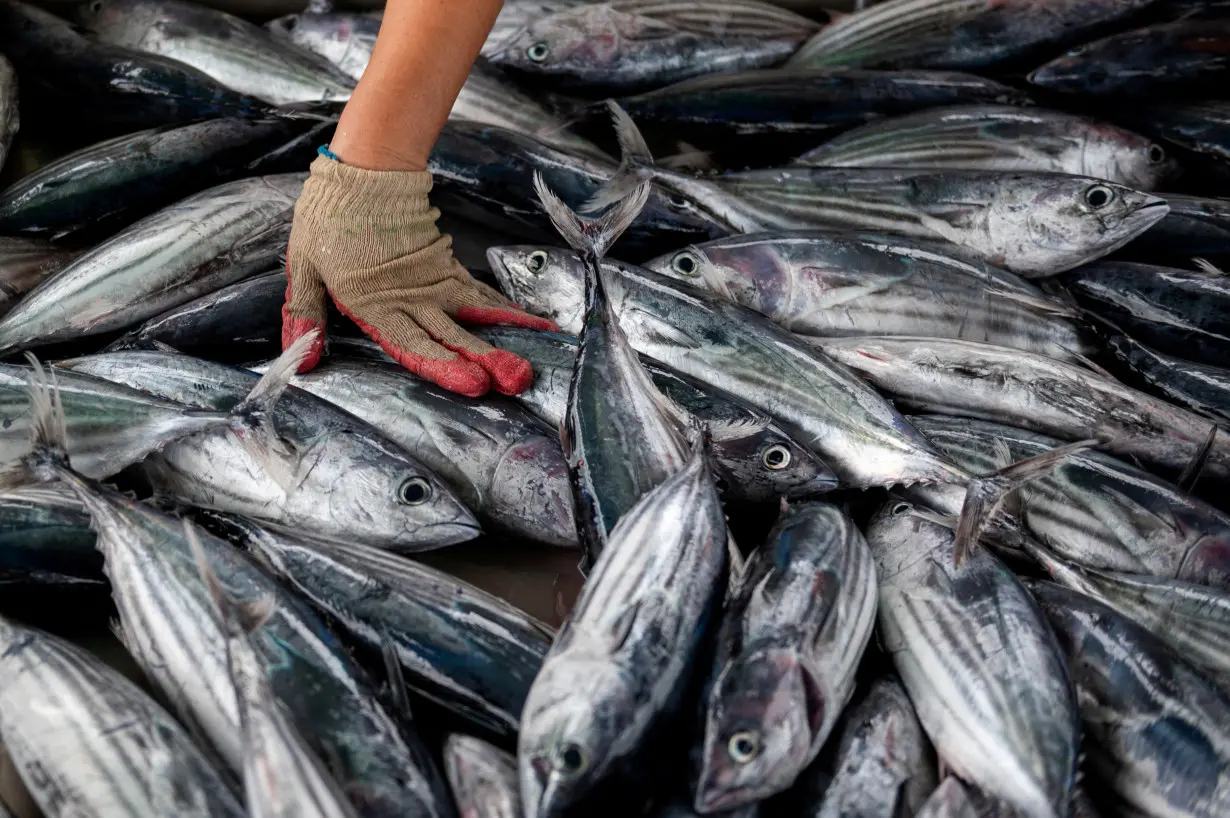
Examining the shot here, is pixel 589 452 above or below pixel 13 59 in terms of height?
above

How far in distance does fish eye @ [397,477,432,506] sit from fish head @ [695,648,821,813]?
804mm

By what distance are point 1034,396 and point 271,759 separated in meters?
1.84

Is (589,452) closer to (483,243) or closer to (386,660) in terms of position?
(386,660)

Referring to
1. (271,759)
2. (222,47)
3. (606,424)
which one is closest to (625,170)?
(606,424)

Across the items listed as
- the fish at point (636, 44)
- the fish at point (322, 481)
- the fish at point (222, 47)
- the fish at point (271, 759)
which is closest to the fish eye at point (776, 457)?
the fish at point (322, 481)

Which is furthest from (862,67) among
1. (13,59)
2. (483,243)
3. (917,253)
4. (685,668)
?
(13,59)

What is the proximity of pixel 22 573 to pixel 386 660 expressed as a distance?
0.81 m

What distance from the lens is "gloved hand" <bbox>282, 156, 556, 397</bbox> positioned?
7.47 feet

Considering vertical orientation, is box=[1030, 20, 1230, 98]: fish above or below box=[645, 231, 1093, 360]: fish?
above

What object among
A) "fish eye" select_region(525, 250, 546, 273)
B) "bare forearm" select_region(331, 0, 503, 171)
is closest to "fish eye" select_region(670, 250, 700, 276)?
"fish eye" select_region(525, 250, 546, 273)

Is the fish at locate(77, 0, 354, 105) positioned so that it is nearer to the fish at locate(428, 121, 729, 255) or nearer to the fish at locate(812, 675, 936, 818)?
the fish at locate(428, 121, 729, 255)

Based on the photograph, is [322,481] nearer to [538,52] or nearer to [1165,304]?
[538,52]

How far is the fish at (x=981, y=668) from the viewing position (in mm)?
1513

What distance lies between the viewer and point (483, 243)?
120 inches
